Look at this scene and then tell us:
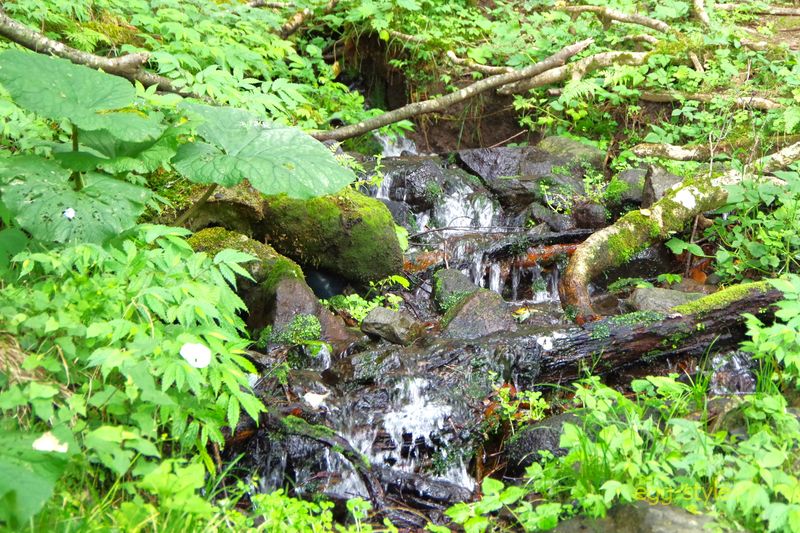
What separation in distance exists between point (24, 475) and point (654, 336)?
4010mm

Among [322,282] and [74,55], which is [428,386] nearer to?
[322,282]

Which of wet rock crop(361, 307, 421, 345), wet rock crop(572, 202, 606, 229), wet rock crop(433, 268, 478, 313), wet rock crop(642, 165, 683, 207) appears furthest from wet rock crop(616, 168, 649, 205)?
wet rock crop(361, 307, 421, 345)

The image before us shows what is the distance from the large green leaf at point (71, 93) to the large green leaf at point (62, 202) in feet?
0.89

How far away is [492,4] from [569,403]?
8649 mm

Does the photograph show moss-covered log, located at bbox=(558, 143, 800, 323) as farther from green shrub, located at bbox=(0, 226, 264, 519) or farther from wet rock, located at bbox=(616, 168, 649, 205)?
green shrub, located at bbox=(0, 226, 264, 519)

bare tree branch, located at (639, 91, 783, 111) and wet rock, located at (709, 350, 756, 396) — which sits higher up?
bare tree branch, located at (639, 91, 783, 111)

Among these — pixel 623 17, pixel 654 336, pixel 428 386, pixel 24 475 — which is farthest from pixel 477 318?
pixel 623 17

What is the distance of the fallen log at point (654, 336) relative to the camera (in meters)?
4.59

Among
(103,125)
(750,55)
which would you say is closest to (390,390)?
(103,125)

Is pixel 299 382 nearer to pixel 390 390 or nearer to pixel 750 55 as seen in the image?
pixel 390 390

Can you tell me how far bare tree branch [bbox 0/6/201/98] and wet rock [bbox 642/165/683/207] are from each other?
4404 mm

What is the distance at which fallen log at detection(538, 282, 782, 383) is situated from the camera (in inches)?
181

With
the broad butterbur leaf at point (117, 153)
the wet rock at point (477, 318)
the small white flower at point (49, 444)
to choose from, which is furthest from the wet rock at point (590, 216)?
the small white flower at point (49, 444)

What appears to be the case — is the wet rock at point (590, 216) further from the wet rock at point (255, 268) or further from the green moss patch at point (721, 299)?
the wet rock at point (255, 268)
